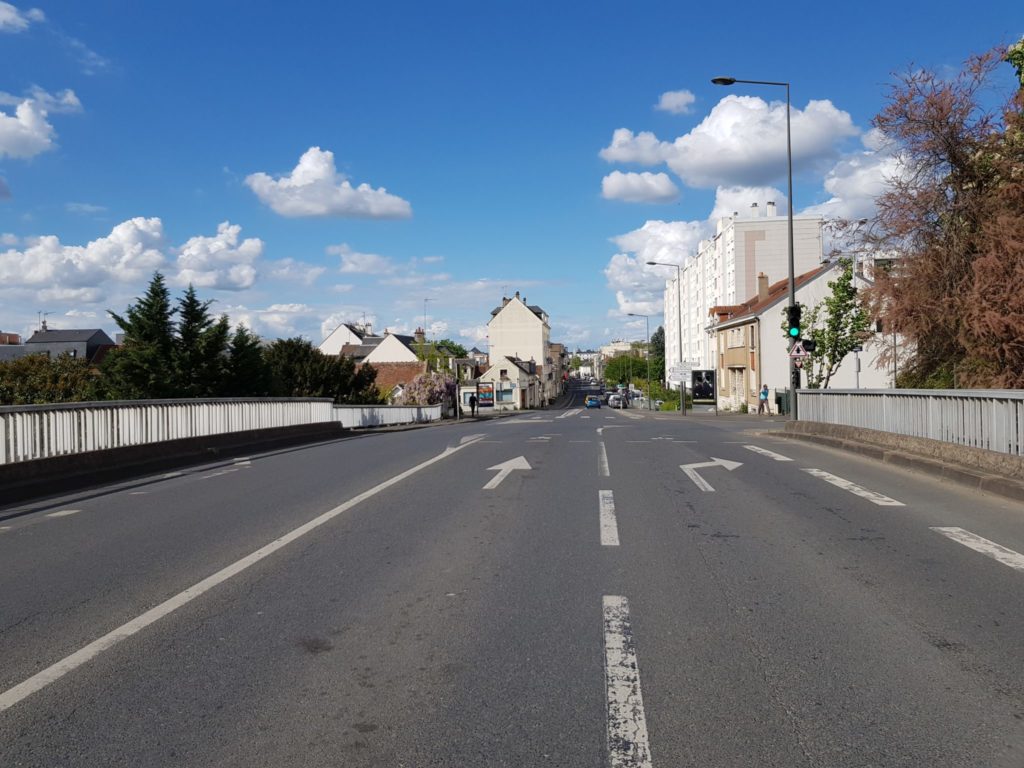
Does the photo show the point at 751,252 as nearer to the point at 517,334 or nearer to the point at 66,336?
the point at 517,334

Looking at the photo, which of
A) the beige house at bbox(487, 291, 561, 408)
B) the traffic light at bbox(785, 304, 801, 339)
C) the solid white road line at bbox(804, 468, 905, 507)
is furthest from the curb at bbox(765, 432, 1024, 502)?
the beige house at bbox(487, 291, 561, 408)

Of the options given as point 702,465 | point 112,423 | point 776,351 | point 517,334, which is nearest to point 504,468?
point 702,465

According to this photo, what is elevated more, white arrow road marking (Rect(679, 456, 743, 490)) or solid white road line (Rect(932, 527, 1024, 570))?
white arrow road marking (Rect(679, 456, 743, 490))

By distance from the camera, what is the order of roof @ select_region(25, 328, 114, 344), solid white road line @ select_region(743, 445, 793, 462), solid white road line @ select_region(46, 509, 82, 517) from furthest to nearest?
roof @ select_region(25, 328, 114, 344)
solid white road line @ select_region(743, 445, 793, 462)
solid white road line @ select_region(46, 509, 82, 517)

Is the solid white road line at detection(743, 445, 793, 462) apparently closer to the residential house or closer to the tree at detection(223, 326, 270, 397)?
the tree at detection(223, 326, 270, 397)

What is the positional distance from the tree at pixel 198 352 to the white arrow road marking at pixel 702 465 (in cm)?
2901

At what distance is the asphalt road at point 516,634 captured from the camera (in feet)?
12.7

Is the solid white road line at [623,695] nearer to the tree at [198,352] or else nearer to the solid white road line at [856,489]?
the solid white road line at [856,489]

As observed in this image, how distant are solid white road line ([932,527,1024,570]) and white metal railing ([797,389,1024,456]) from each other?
129 inches

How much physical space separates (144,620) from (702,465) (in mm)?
10832

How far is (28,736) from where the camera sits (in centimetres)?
393

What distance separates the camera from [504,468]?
47.6 ft

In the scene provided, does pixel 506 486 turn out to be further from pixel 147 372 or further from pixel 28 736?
pixel 147 372

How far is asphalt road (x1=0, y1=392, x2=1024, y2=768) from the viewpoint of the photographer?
3.86m
